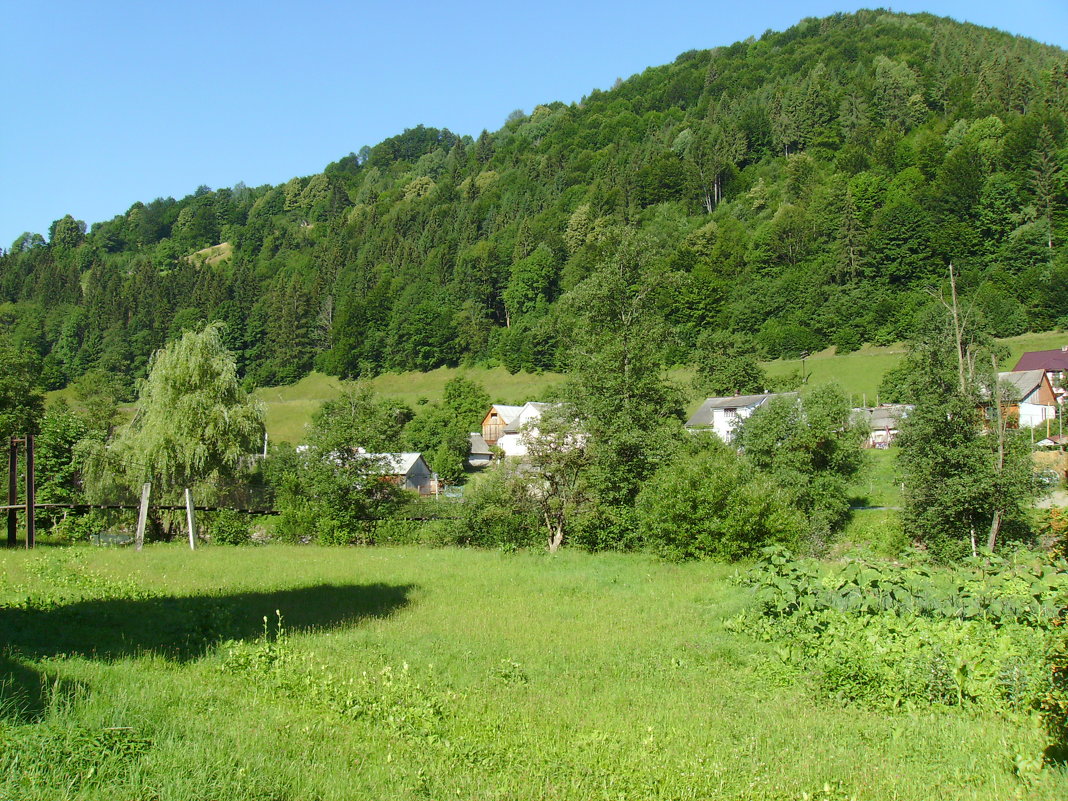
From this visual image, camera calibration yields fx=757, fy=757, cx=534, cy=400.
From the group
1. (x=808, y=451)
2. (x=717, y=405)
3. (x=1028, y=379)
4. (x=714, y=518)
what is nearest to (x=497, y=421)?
(x=717, y=405)

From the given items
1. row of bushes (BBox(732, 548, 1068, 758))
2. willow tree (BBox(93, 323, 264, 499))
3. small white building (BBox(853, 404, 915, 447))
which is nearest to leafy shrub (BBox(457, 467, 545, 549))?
willow tree (BBox(93, 323, 264, 499))

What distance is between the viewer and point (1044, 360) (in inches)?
2894

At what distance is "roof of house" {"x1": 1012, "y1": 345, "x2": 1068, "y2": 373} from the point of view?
71500 mm

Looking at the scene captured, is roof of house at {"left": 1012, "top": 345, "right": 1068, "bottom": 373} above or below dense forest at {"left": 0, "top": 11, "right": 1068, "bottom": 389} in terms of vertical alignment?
below

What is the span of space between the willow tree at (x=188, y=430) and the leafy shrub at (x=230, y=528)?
111 inches

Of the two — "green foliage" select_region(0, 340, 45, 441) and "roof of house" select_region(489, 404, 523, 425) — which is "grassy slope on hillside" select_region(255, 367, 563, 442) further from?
"green foliage" select_region(0, 340, 45, 441)

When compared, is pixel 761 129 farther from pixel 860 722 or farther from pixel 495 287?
pixel 860 722

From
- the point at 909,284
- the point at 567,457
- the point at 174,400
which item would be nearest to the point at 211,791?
the point at 567,457

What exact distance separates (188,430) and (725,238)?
111211 millimetres

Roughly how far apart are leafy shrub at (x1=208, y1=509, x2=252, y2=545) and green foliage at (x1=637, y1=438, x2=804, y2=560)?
45.8 feet

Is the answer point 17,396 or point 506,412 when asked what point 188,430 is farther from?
point 506,412

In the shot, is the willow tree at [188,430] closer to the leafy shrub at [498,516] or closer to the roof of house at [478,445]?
the leafy shrub at [498,516]

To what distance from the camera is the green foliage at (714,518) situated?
1925cm

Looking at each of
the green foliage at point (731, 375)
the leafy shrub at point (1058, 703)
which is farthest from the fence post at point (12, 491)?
the green foliage at point (731, 375)
